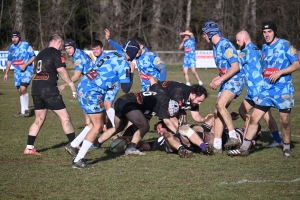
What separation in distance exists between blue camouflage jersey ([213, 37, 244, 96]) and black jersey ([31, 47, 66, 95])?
2612 mm

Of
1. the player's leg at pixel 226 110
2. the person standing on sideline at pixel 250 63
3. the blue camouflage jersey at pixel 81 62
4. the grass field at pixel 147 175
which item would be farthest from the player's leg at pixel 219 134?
the blue camouflage jersey at pixel 81 62

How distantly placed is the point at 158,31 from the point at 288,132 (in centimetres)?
3367

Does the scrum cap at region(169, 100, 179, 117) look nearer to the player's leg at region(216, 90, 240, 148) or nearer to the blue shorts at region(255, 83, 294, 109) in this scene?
the player's leg at region(216, 90, 240, 148)

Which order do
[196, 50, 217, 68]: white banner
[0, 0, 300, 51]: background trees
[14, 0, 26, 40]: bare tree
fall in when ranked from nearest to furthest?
[196, 50, 217, 68]: white banner < [14, 0, 26, 40]: bare tree < [0, 0, 300, 51]: background trees

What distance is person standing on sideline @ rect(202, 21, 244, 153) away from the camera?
9.05 meters

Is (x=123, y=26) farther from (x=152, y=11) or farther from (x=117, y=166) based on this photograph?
(x=117, y=166)

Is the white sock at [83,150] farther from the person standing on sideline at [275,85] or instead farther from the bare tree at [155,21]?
the bare tree at [155,21]

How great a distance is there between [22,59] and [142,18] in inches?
1159

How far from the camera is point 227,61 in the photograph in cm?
915

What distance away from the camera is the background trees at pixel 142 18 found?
132ft

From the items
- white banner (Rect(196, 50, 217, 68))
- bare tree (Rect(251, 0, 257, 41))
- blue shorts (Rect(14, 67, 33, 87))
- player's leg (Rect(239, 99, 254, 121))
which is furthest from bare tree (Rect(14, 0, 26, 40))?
player's leg (Rect(239, 99, 254, 121))

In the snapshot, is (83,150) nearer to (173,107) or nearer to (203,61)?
(173,107)

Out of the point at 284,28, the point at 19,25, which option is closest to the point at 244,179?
the point at 19,25

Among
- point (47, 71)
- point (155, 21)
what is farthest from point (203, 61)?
point (47, 71)
